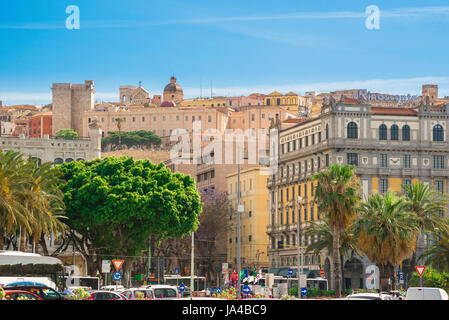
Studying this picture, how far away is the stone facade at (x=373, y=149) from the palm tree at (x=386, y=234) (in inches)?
1380

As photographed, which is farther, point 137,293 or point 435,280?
point 435,280

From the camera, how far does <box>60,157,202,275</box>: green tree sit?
83000mm

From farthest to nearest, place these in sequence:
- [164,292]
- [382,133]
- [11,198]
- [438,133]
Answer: [438,133] < [382,133] < [11,198] < [164,292]

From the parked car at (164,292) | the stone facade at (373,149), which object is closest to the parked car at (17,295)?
the parked car at (164,292)

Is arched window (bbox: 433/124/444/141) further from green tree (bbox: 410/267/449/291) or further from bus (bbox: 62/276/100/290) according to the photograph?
bus (bbox: 62/276/100/290)

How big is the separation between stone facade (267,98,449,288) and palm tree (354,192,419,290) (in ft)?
115

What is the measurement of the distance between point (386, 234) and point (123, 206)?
2297 cm

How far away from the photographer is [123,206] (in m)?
82.2

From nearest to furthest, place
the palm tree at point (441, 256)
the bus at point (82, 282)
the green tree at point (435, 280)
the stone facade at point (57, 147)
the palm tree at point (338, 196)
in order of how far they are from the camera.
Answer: the green tree at point (435, 280), the bus at point (82, 282), the palm tree at point (441, 256), the palm tree at point (338, 196), the stone facade at point (57, 147)

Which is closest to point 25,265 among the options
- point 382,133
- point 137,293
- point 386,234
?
point 137,293

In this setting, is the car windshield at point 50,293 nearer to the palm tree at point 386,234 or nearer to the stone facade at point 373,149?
the palm tree at point 386,234

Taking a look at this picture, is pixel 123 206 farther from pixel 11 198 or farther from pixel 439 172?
pixel 439 172

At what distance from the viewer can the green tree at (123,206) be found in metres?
83.0

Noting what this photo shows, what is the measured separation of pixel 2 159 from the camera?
6500 cm
